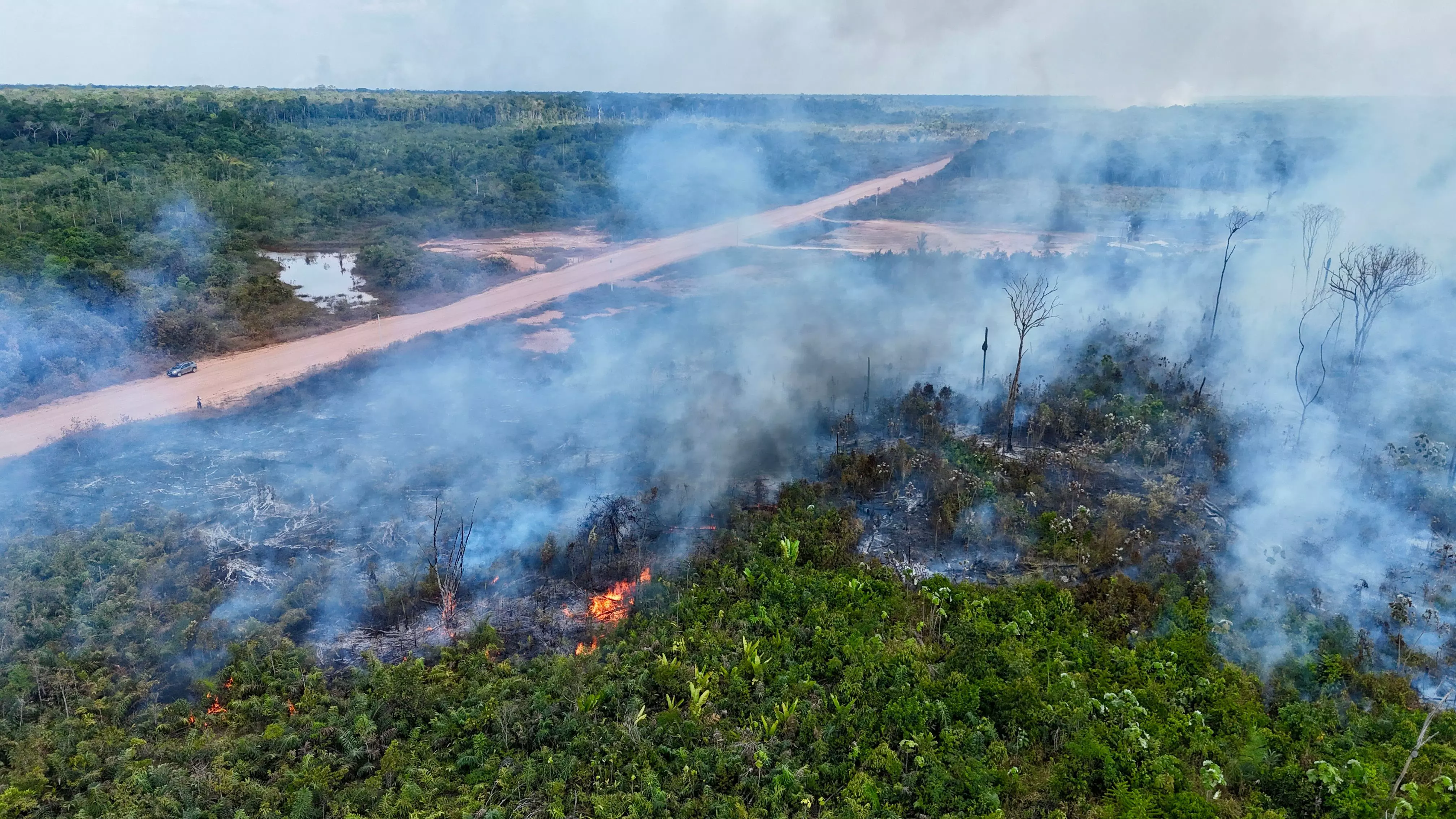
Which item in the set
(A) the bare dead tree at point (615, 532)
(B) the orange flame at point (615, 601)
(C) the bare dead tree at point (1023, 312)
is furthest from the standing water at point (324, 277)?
(C) the bare dead tree at point (1023, 312)

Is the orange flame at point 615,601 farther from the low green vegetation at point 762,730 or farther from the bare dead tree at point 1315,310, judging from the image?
the bare dead tree at point 1315,310

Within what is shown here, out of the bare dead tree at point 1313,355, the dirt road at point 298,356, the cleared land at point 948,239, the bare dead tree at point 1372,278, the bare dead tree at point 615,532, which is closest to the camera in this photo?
the bare dead tree at point 615,532

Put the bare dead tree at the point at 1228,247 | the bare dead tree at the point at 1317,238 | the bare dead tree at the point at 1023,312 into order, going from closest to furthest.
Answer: the bare dead tree at the point at 1023,312, the bare dead tree at the point at 1228,247, the bare dead tree at the point at 1317,238

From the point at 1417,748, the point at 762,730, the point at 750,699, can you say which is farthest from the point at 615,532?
the point at 1417,748

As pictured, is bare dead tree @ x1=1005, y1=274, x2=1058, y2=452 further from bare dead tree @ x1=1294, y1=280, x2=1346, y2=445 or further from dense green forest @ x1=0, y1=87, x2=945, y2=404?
dense green forest @ x1=0, y1=87, x2=945, y2=404

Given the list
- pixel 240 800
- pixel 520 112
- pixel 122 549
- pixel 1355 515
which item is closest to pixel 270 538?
pixel 122 549

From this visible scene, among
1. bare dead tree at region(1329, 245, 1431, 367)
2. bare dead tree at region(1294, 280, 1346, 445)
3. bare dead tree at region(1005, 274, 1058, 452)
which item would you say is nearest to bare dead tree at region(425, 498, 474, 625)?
bare dead tree at region(1005, 274, 1058, 452)

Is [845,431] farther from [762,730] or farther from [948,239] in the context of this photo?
[948,239]
